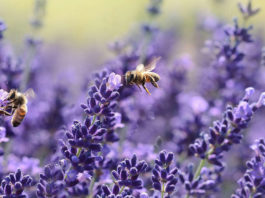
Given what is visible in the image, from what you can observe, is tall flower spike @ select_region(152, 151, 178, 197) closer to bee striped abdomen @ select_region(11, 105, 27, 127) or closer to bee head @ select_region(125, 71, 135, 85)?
bee head @ select_region(125, 71, 135, 85)

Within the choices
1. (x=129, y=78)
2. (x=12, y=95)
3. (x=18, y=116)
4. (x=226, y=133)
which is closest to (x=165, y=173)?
(x=226, y=133)

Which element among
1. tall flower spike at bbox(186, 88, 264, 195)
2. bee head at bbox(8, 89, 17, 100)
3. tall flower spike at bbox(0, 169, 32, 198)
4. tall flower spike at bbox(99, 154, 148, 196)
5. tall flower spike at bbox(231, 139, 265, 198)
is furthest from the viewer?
bee head at bbox(8, 89, 17, 100)

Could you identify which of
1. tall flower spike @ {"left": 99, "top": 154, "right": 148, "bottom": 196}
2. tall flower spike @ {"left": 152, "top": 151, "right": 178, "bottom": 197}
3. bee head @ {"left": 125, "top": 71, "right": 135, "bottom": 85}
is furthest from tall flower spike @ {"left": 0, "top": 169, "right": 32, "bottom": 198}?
bee head @ {"left": 125, "top": 71, "right": 135, "bottom": 85}

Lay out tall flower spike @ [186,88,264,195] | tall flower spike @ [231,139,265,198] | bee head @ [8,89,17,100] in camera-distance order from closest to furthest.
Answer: tall flower spike @ [231,139,265,198], tall flower spike @ [186,88,264,195], bee head @ [8,89,17,100]

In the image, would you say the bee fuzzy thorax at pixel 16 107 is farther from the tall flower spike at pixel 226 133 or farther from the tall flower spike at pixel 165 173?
the tall flower spike at pixel 226 133

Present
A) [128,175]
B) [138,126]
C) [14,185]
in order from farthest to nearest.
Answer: [138,126] → [128,175] → [14,185]

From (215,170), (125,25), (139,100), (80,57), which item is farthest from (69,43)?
(215,170)

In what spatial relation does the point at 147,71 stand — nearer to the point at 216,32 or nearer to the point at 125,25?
the point at 216,32

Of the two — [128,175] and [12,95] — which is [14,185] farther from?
[12,95]
